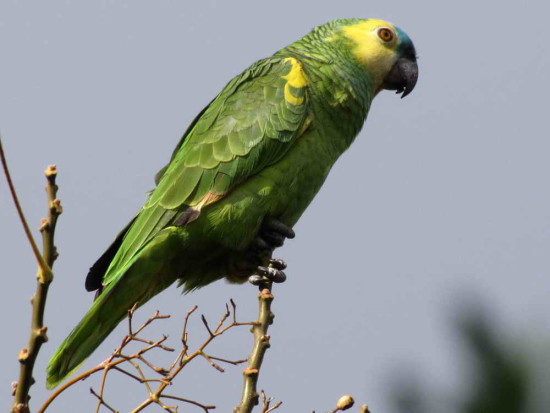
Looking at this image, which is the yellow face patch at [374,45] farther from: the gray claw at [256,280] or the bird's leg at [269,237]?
the gray claw at [256,280]

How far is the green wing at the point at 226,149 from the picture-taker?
3.94 meters

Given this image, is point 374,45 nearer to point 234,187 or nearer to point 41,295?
point 234,187

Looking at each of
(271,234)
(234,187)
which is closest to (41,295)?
(234,187)

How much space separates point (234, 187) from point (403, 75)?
1.73 meters

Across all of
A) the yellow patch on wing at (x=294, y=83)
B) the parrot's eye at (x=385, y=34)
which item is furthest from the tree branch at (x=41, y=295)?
the parrot's eye at (x=385, y=34)

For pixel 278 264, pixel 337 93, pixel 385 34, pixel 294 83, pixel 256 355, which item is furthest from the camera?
pixel 385 34

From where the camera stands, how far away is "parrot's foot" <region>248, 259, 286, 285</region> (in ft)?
11.6

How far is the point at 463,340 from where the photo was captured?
3.26 metres

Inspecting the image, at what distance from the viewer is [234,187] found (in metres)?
3.96

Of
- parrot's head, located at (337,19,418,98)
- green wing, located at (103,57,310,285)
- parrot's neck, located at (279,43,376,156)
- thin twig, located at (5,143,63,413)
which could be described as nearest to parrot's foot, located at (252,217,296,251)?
green wing, located at (103,57,310,285)

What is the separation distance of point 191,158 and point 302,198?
25.9 inches

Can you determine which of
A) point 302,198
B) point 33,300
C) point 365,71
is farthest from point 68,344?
point 365,71

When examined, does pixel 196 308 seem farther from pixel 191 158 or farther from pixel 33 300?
pixel 191 158

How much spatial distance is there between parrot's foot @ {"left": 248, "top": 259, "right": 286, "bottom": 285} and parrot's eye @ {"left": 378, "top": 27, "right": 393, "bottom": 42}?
2068 mm
